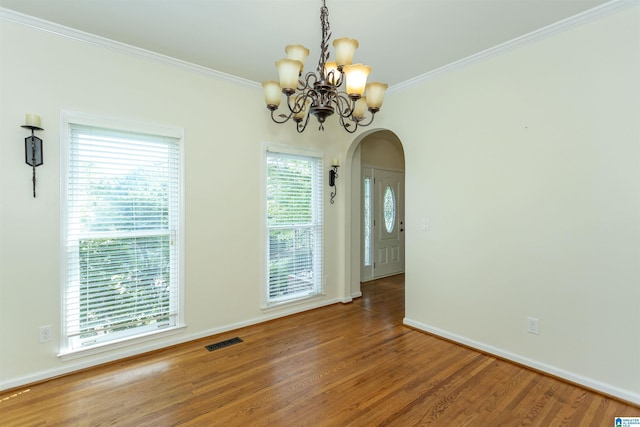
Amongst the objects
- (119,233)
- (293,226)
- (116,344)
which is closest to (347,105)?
(293,226)

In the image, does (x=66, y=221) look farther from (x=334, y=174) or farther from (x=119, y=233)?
(x=334, y=174)

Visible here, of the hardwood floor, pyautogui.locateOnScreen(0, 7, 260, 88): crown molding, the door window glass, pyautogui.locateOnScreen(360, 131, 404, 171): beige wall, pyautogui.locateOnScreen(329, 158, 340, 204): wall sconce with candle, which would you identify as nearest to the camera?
the hardwood floor

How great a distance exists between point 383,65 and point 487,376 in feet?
9.71

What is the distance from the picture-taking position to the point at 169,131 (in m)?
2.97

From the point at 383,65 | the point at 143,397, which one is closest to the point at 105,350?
the point at 143,397

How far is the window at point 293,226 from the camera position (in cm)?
375

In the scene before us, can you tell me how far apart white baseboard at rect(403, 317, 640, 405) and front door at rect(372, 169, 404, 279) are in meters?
2.40

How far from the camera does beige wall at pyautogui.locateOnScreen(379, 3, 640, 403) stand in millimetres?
2217

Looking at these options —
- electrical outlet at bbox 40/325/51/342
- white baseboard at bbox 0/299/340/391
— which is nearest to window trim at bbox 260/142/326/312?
white baseboard at bbox 0/299/340/391

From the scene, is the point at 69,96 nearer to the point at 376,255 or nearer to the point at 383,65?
the point at 383,65

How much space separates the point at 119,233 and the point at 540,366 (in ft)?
12.3

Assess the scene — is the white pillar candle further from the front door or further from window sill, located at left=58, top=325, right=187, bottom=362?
the front door

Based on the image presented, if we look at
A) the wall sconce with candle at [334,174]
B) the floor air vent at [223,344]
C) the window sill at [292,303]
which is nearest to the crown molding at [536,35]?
the wall sconce with candle at [334,174]

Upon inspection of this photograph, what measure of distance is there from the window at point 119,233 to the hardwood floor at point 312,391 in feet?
1.21
